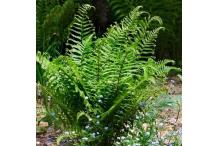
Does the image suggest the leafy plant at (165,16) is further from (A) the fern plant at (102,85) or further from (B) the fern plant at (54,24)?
(A) the fern plant at (102,85)

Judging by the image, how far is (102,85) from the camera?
3.38m

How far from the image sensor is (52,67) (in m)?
3.39

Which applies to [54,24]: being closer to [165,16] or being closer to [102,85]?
[165,16]

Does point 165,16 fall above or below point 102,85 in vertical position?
above

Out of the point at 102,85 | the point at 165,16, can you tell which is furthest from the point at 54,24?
the point at 102,85

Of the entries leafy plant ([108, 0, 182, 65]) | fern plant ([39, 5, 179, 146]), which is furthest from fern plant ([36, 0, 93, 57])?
fern plant ([39, 5, 179, 146])

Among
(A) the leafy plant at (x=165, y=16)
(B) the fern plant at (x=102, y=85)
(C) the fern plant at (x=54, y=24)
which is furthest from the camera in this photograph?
(C) the fern plant at (x=54, y=24)

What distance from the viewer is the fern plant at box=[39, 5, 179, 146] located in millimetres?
3338

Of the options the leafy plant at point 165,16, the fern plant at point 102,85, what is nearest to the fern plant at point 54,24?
the leafy plant at point 165,16

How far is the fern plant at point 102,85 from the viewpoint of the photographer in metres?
3.34

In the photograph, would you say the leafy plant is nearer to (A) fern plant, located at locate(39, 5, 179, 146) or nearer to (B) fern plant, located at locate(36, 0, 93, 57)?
(B) fern plant, located at locate(36, 0, 93, 57)
